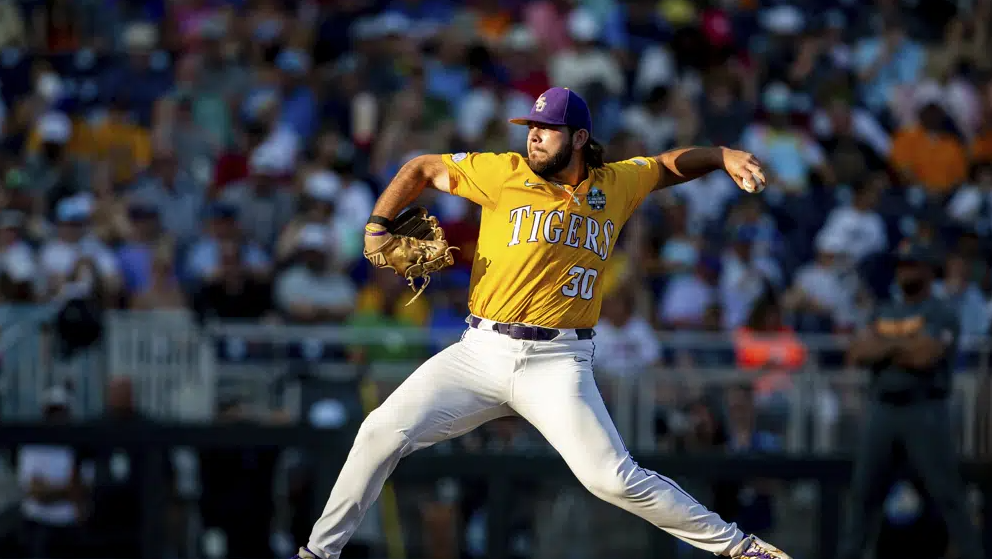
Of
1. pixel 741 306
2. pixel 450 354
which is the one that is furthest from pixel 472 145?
pixel 450 354

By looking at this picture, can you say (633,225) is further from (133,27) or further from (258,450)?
(133,27)

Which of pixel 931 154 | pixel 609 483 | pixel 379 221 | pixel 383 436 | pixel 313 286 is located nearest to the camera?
pixel 609 483

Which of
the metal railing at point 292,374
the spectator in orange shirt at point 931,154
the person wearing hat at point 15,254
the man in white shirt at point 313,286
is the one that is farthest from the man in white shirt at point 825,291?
the person wearing hat at point 15,254

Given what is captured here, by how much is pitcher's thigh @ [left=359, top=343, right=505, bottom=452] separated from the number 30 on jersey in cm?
51

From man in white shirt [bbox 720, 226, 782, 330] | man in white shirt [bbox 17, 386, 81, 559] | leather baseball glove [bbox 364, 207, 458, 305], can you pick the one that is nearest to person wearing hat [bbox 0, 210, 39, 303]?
man in white shirt [bbox 17, 386, 81, 559]

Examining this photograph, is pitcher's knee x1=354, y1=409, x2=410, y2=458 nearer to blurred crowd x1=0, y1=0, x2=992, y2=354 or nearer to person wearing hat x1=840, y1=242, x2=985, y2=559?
person wearing hat x1=840, y1=242, x2=985, y2=559

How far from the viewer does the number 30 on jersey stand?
20.8 feet

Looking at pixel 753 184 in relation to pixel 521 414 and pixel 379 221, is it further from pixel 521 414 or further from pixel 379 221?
pixel 379 221

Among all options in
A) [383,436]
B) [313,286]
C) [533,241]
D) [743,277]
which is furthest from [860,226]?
[383,436]

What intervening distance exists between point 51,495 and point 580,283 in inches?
233

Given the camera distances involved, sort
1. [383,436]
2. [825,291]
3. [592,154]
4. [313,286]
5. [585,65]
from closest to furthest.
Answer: [383,436] → [592,154] → [313,286] → [825,291] → [585,65]

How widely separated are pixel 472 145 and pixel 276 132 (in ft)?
6.50

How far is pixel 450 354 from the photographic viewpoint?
638 centimetres

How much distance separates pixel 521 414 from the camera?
20.9ft
